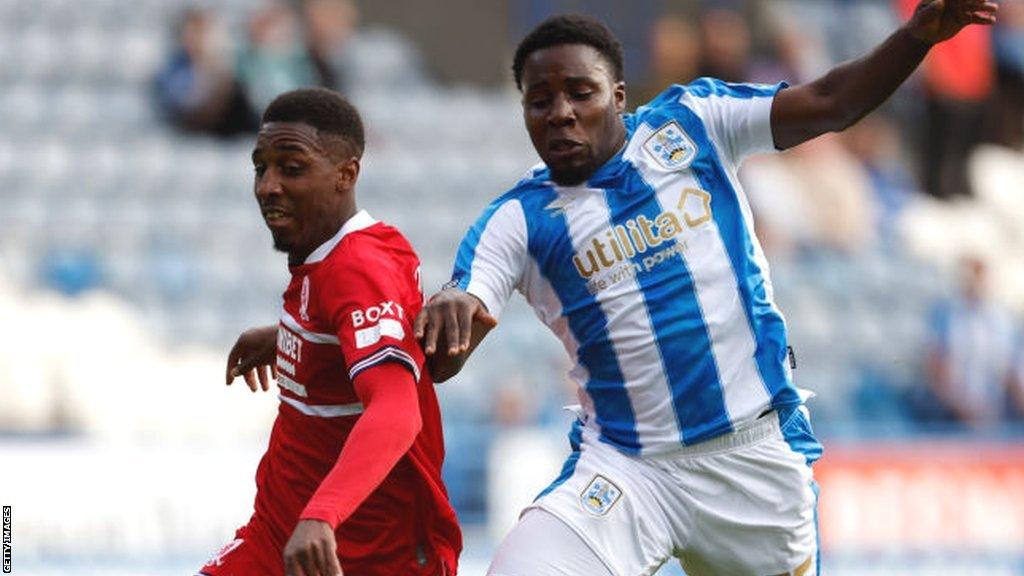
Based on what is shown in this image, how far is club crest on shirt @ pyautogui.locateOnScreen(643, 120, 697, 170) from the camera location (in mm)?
6145

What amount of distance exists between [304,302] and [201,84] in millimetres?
10366

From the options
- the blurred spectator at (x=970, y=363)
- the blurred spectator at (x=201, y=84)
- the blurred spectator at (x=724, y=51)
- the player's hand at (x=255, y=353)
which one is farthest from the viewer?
the blurred spectator at (x=724, y=51)

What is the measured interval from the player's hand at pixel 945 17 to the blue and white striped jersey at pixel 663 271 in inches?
19.2

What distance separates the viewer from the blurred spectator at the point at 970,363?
14.6 metres

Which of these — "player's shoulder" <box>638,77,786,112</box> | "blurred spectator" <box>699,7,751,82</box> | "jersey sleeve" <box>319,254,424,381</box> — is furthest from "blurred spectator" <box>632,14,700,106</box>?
"jersey sleeve" <box>319,254,424,381</box>

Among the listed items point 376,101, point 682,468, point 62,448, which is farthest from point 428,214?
point 682,468

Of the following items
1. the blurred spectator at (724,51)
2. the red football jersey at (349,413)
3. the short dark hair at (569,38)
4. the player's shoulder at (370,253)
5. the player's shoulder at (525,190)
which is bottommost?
the red football jersey at (349,413)

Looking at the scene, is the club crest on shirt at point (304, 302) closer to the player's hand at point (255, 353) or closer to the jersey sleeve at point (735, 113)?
the player's hand at point (255, 353)

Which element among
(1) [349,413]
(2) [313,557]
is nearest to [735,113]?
(1) [349,413]

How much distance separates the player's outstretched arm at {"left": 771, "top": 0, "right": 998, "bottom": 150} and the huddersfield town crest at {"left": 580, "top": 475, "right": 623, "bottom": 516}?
3.91 feet

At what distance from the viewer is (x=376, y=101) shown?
17.5 m

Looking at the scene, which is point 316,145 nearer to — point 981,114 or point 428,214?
point 428,214

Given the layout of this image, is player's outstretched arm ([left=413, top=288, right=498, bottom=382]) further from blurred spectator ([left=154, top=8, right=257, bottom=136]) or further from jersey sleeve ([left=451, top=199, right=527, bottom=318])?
blurred spectator ([left=154, top=8, right=257, bottom=136])

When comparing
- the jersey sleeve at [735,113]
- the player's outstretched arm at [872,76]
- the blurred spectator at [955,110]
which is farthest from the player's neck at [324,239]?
the blurred spectator at [955,110]
